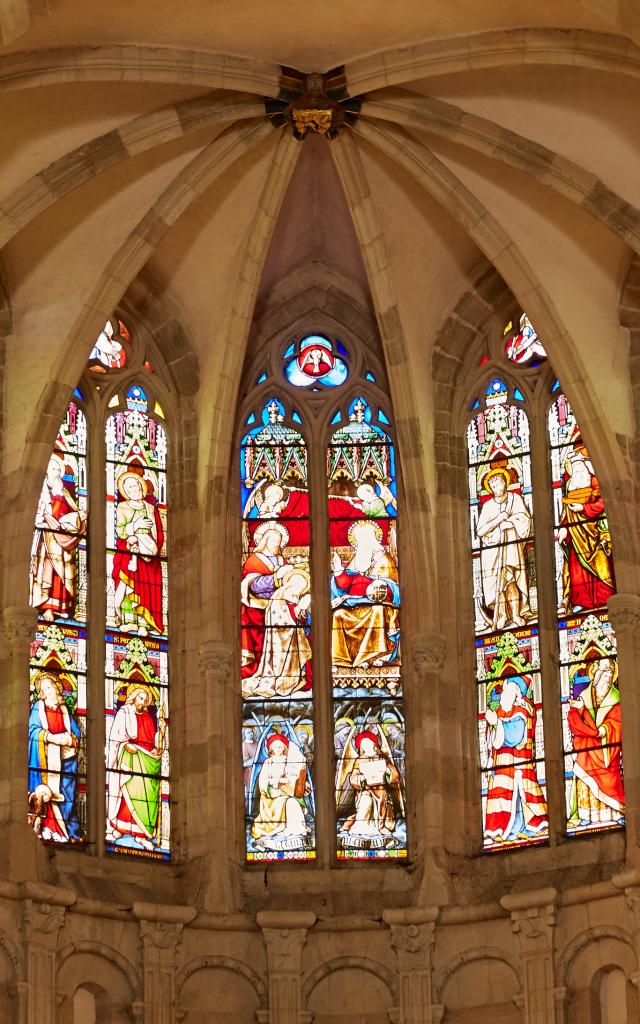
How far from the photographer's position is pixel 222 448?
28609 millimetres

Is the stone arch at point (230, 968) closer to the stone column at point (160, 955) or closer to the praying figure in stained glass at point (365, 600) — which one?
the stone column at point (160, 955)

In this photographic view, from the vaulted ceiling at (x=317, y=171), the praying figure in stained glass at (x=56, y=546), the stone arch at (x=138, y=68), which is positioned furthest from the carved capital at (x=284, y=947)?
the stone arch at (x=138, y=68)

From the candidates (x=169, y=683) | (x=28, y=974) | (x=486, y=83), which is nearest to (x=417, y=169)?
(x=486, y=83)

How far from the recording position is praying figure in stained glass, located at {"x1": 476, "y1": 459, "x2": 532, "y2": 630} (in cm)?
2819

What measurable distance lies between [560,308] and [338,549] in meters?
2.99

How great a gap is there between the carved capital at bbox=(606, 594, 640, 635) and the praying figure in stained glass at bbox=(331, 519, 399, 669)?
2311mm

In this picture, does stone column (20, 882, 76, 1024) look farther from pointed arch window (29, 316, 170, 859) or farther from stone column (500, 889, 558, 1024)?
stone column (500, 889, 558, 1024)

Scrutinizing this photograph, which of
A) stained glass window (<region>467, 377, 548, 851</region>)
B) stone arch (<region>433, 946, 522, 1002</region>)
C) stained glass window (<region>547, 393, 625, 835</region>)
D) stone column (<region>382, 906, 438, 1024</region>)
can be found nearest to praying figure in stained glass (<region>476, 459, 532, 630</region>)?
stained glass window (<region>467, 377, 548, 851</region>)

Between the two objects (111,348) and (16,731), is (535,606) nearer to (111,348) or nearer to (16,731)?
(111,348)

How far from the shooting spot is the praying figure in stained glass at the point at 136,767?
27.4 meters

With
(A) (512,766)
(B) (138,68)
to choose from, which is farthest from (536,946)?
(B) (138,68)

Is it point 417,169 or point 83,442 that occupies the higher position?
point 417,169

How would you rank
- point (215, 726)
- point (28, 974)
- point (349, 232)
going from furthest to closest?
point (349, 232) < point (215, 726) < point (28, 974)

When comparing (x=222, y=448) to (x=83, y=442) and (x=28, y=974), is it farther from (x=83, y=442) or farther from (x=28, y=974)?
(x=28, y=974)
